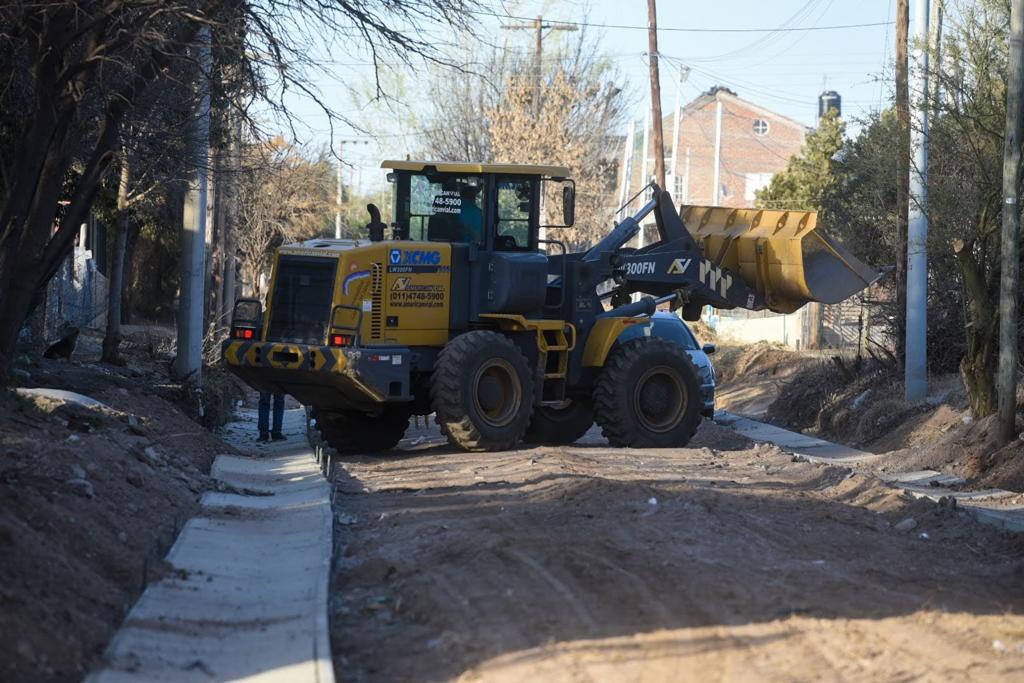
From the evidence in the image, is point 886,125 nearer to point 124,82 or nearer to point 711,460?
point 711,460

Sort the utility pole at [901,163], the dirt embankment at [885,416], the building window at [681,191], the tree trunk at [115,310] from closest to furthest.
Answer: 1. the dirt embankment at [885,416]
2. the utility pole at [901,163]
3. the tree trunk at [115,310]
4. the building window at [681,191]

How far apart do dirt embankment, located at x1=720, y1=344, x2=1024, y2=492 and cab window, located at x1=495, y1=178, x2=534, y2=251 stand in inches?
227

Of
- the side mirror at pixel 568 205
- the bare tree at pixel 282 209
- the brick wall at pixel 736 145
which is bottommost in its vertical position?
the side mirror at pixel 568 205

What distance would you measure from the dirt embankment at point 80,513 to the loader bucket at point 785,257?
24.3ft

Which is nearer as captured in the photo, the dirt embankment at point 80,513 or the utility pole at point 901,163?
the dirt embankment at point 80,513

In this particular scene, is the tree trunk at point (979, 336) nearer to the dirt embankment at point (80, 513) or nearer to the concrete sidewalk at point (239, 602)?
the concrete sidewalk at point (239, 602)

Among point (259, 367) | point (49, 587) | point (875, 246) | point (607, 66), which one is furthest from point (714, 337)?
point (49, 587)

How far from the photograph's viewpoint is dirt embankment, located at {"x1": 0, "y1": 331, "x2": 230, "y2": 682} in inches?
271

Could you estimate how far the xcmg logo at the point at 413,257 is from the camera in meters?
15.9

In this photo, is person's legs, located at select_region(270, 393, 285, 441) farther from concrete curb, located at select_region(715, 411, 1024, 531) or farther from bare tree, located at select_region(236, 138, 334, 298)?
bare tree, located at select_region(236, 138, 334, 298)

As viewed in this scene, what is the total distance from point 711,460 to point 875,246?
42.3 ft

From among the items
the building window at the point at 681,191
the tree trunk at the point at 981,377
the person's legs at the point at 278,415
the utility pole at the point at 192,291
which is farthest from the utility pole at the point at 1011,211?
the building window at the point at 681,191

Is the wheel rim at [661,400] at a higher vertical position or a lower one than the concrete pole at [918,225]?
lower

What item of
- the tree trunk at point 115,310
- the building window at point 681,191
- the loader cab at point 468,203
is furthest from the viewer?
the building window at point 681,191
